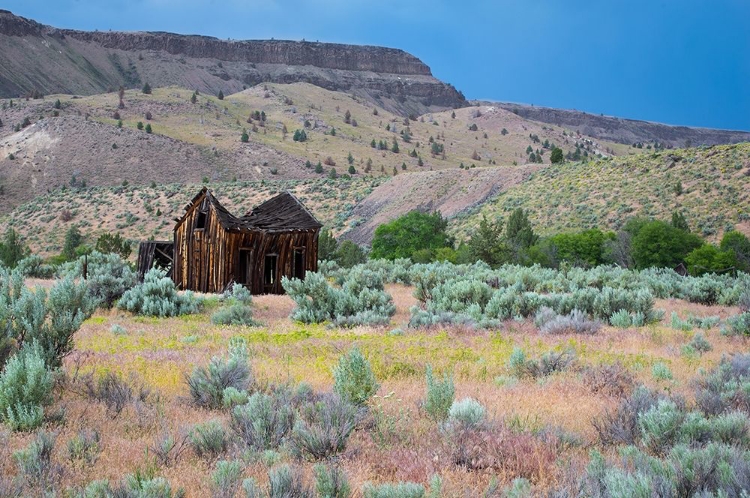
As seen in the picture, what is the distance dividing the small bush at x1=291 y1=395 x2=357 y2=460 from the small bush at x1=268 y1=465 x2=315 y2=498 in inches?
32.0

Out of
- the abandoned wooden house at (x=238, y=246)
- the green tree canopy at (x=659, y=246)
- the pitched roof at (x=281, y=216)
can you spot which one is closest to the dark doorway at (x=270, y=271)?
the abandoned wooden house at (x=238, y=246)

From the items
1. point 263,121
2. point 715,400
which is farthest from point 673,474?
point 263,121

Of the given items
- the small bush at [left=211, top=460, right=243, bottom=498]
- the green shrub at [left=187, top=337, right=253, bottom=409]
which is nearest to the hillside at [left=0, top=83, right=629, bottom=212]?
the green shrub at [left=187, top=337, right=253, bottom=409]

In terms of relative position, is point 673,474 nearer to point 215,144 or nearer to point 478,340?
A: point 478,340

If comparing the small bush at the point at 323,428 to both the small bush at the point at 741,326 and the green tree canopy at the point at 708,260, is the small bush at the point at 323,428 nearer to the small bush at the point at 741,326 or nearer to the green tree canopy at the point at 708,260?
the small bush at the point at 741,326

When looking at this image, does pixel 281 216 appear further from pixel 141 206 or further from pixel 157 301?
pixel 141 206

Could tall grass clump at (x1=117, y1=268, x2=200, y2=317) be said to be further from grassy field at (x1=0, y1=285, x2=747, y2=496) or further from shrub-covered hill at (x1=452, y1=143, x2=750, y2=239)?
shrub-covered hill at (x1=452, y1=143, x2=750, y2=239)

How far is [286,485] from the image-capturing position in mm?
3680

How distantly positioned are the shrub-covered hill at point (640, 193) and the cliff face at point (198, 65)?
83832 millimetres

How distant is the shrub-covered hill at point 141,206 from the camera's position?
172 ft

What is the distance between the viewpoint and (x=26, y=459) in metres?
4.02

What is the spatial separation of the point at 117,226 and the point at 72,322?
50.3 m

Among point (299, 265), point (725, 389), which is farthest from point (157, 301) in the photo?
point (725, 389)

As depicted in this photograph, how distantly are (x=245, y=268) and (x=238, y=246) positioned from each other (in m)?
0.92
